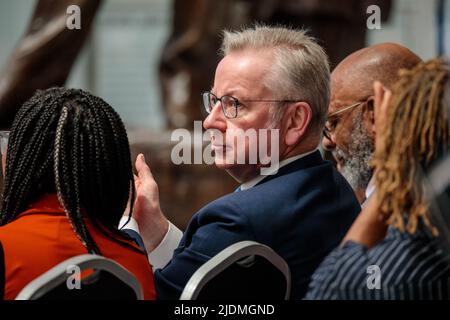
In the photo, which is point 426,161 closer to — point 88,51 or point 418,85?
point 418,85

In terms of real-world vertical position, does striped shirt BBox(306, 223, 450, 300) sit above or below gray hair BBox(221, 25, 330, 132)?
below

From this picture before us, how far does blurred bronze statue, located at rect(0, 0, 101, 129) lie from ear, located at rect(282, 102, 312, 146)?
2.47 meters

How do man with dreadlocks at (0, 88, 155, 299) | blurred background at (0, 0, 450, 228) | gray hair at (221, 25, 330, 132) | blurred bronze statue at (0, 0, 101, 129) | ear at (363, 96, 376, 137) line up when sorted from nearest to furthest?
man with dreadlocks at (0, 88, 155, 299) → gray hair at (221, 25, 330, 132) → ear at (363, 96, 376, 137) → blurred bronze statue at (0, 0, 101, 129) → blurred background at (0, 0, 450, 228)

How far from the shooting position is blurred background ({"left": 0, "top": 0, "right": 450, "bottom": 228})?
486 cm

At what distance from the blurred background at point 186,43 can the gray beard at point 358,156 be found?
78.2 inches

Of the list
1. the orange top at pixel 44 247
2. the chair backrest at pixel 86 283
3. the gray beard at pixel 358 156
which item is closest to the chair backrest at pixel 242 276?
the chair backrest at pixel 86 283

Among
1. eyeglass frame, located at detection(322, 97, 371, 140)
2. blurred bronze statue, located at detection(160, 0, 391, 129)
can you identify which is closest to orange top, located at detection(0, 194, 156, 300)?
eyeglass frame, located at detection(322, 97, 371, 140)

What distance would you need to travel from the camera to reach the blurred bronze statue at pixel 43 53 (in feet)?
15.4

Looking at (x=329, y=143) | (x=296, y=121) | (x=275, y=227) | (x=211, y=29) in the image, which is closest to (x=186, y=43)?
(x=211, y=29)

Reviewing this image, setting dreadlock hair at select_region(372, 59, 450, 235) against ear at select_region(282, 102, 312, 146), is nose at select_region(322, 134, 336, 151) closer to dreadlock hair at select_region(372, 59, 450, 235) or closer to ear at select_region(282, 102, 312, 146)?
ear at select_region(282, 102, 312, 146)

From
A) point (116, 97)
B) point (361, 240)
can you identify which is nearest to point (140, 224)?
point (361, 240)

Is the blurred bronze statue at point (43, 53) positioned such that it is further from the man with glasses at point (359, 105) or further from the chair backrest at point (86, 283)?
the chair backrest at point (86, 283)

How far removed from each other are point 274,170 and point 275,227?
194mm

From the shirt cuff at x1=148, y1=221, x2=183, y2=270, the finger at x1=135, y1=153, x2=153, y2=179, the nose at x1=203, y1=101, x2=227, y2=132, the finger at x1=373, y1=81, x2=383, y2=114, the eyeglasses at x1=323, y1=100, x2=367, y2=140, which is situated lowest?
the shirt cuff at x1=148, y1=221, x2=183, y2=270
